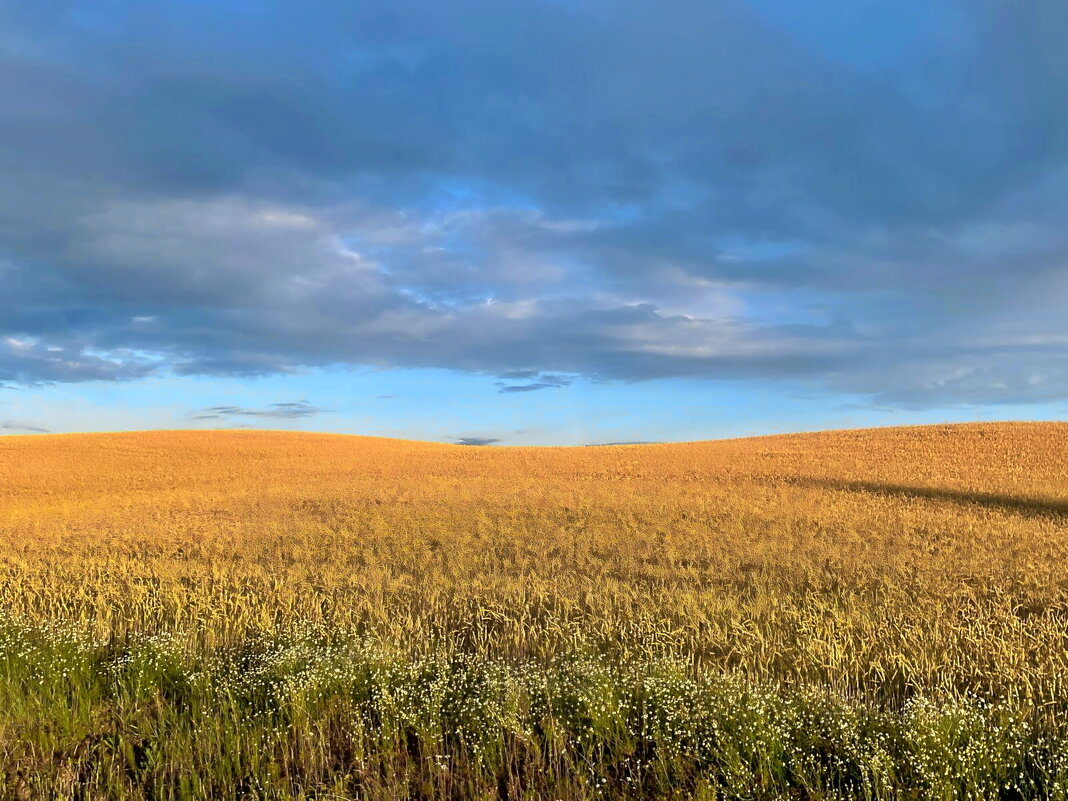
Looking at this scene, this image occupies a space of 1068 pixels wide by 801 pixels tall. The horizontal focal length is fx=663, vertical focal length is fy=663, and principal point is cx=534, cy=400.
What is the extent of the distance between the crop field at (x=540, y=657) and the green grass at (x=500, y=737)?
28 millimetres

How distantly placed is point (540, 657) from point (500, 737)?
87.2 inches

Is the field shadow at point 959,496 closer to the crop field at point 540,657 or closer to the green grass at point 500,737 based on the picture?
the crop field at point 540,657

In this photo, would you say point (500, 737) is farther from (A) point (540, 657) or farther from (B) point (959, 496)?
(B) point (959, 496)

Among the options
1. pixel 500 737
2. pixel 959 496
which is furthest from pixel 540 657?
pixel 959 496

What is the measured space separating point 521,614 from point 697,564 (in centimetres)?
481

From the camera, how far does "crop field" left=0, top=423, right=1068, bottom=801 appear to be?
518 cm

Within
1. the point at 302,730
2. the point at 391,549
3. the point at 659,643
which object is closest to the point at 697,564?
the point at 659,643

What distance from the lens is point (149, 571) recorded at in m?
12.6

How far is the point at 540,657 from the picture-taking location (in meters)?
7.56

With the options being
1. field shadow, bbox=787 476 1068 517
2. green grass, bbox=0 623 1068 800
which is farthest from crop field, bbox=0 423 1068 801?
field shadow, bbox=787 476 1068 517

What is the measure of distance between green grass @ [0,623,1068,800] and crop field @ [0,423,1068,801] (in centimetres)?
3

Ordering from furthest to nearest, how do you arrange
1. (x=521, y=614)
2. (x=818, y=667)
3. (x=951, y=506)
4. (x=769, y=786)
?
(x=951, y=506) < (x=521, y=614) < (x=818, y=667) < (x=769, y=786)

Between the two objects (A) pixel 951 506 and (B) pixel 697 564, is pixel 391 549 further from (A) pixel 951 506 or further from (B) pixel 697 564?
(A) pixel 951 506

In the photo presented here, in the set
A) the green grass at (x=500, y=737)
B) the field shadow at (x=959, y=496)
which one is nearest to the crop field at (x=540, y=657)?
the green grass at (x=500, y=737)
